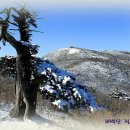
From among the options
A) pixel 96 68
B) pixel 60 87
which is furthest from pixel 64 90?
pixel 96 68

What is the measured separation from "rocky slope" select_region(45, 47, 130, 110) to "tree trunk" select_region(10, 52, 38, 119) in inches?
812

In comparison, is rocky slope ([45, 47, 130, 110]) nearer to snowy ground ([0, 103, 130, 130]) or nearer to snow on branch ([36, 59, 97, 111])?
snowy ground ([0, 103, 130, 130])

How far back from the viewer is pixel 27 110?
1753cm

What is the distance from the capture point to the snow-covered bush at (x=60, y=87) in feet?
58.6

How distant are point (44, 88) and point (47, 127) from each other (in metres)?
2.22

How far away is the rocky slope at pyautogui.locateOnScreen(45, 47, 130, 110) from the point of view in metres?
44.2

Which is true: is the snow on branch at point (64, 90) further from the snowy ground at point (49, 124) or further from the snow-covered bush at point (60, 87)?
the snowy ground at point (49, 124)

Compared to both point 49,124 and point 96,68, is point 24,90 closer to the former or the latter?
point 49,124

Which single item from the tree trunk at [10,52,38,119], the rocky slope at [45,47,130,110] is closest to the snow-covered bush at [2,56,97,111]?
the tree trunk at [10,52,38,119]

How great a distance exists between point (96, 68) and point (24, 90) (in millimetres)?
32843

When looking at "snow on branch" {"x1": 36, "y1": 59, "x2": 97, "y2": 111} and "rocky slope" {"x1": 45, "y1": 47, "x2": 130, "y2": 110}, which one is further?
"rocky slope" {"x1": 45, "y1": 47, "x2": 130, "y2": 110}

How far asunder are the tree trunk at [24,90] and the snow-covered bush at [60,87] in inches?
13.0

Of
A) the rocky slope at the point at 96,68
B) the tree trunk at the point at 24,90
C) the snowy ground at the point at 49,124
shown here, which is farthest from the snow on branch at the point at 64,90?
the rocky slope at the point at 96,68

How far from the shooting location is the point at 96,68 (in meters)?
50.2
